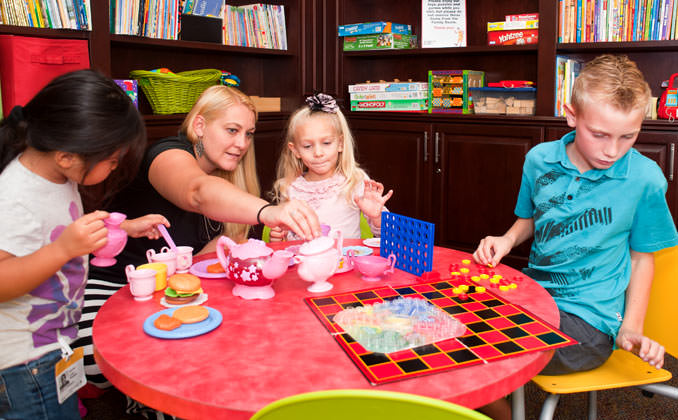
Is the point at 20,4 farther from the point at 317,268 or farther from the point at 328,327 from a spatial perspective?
the point at 328,327

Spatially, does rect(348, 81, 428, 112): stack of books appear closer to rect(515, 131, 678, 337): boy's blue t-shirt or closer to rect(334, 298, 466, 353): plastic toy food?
rect(515, 131, 678, 337): boy's blue t-shirt

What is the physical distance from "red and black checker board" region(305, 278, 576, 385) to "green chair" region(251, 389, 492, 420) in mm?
271

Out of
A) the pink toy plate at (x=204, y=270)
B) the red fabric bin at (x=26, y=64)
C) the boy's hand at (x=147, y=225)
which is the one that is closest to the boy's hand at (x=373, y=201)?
the pink toy plate at (x=204, y=270)

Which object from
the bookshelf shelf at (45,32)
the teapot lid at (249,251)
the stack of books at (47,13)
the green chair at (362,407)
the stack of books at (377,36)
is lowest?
the green chair at (362,407)

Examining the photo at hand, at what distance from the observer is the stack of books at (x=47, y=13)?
2.50 metres

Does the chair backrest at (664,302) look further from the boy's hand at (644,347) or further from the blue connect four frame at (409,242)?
the blue connect four frame at (409,242)

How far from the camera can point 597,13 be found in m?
3.14

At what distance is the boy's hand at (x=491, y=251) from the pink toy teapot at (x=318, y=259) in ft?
1.43

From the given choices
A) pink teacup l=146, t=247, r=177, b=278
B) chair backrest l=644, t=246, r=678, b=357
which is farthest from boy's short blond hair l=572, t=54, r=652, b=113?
pink teacup l=146, t=247, r=177, b=278

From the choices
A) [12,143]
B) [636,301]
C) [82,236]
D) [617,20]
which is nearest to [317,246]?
[82,236]

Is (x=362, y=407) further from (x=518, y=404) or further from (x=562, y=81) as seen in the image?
(x=562, y=81)

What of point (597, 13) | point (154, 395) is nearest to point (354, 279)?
point (154, 395)

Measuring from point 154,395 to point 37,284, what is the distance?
45 cm

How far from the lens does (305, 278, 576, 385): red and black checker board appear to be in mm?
971
